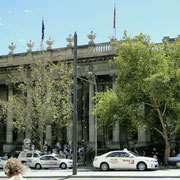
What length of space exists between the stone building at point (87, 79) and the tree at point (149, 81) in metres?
8.72

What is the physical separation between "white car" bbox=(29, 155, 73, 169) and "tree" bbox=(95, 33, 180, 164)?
603 cm

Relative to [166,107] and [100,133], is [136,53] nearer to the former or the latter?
[166,107]

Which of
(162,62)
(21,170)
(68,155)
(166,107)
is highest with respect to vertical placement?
(162,62)

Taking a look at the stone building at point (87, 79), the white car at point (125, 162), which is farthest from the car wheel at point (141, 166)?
the stone building at point (87, 79)

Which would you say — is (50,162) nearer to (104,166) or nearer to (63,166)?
(63,166)

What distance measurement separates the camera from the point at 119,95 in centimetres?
2839

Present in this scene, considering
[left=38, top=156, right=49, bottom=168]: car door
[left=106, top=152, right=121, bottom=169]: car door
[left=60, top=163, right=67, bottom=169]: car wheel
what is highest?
[left=106, top=152, right=121, bottom=169]: car door

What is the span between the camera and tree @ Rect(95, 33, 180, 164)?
2558cm

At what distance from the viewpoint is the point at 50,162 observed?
27875 millimetres

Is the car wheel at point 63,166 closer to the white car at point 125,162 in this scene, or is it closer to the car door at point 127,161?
the white car at point 125,162

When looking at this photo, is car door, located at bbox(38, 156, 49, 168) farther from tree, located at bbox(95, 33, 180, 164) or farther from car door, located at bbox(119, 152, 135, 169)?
car door, located at bbox(119, 152, 135, 169)

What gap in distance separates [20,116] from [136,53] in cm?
1338

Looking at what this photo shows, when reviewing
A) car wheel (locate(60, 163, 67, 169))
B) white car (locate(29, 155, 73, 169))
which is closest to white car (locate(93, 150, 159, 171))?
white car (locate(29, 155, 73, 169))

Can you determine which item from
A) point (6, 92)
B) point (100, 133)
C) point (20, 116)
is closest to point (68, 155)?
point (20, 116)
